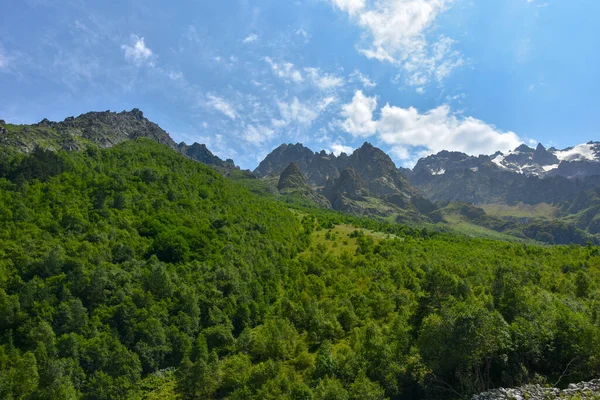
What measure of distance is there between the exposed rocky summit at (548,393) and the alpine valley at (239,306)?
278mm

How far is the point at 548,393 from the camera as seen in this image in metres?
33.2

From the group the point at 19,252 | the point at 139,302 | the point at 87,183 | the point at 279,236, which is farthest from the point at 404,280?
the point at 87,183

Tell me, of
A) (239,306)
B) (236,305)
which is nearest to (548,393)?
(239,306)

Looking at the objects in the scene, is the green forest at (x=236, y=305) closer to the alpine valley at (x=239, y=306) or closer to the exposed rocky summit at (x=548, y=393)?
the alpine valley at (x=239, y=306)

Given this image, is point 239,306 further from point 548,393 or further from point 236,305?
point 548,393

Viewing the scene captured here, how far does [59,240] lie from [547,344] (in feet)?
312

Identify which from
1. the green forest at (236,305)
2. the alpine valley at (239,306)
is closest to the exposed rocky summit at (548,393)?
the alpine valley at (239,306)

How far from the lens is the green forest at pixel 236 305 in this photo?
42.4 meters

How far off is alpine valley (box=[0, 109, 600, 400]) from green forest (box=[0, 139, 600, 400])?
336mm

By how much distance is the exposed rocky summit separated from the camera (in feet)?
105

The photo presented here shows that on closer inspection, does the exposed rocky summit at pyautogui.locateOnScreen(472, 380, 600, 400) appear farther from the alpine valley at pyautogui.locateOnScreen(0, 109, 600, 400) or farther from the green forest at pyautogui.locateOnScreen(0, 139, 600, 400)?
the green forest at pyautogui.locateOnScreen(0, 139, 600, 400)

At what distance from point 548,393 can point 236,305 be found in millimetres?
67674

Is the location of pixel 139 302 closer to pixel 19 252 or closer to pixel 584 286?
pixel 19 252

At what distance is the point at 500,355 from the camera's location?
40.6 metres
